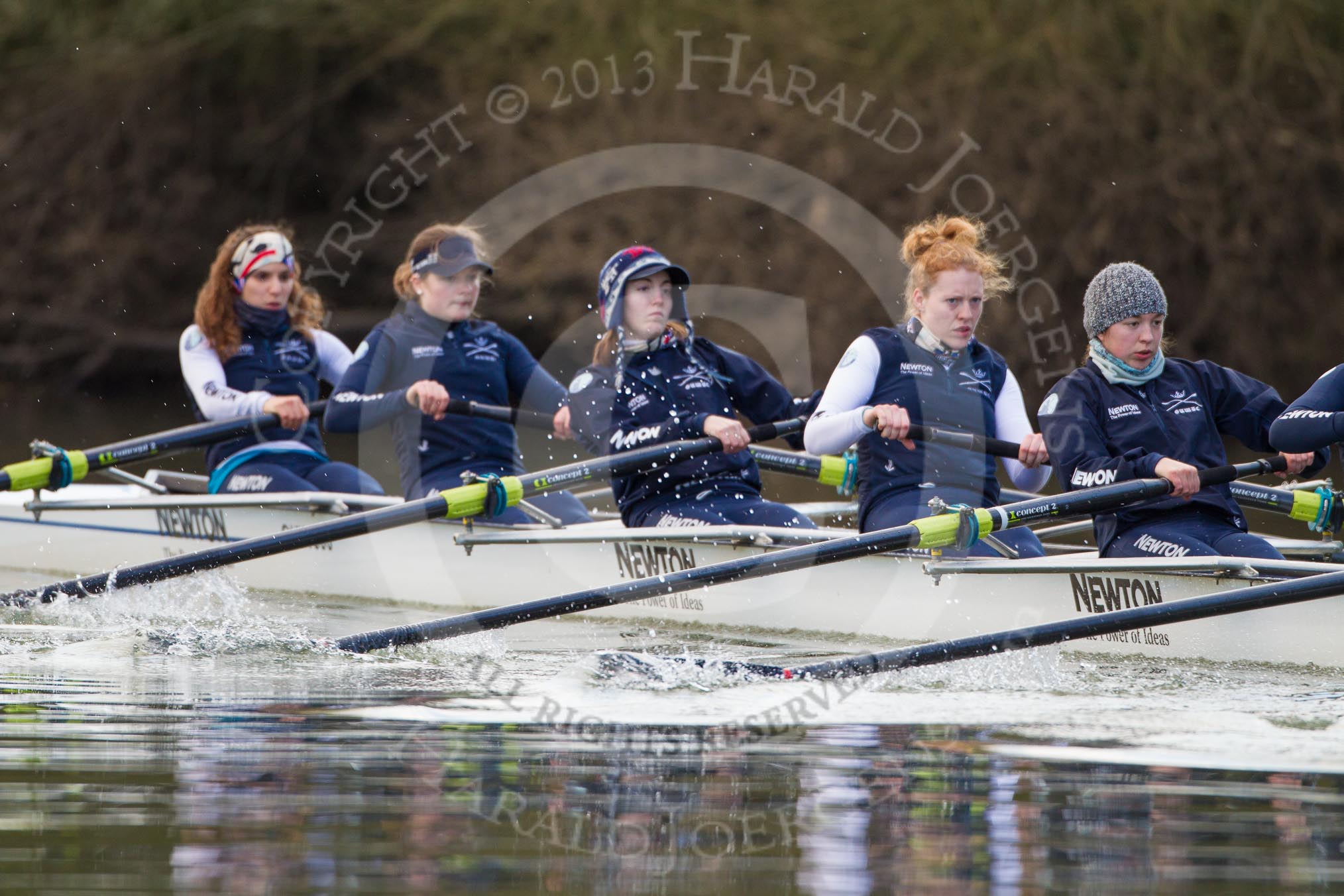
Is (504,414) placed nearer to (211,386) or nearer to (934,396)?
(211,386)

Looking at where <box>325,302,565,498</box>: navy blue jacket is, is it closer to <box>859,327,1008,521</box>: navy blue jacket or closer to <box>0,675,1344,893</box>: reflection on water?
<box>859,327,1008,521</box>: navy blue jacket

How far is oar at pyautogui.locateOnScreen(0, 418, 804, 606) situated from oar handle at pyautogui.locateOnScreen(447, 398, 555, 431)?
2.42ft

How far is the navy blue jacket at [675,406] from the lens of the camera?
650cm

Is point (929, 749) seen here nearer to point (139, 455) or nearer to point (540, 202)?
point (139, 455)

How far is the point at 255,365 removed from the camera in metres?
8.09

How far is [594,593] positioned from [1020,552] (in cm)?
149

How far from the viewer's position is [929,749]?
4172mm

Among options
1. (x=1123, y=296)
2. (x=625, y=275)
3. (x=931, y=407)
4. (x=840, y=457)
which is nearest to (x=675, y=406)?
(x=625, y=275)

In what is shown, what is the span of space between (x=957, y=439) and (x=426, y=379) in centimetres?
248

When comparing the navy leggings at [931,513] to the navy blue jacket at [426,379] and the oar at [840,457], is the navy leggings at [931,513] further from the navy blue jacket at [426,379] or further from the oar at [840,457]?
the navy blue jacket at [426,379]

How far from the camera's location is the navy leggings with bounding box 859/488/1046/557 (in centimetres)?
592

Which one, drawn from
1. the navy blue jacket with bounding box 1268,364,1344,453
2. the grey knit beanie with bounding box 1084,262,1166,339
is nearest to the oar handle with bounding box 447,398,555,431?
the grey knit beanie with bounding box 1084,262,1166,339

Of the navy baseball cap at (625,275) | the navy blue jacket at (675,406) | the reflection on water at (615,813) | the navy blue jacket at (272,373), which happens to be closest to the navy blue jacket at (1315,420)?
the reflection on water at (615,813)

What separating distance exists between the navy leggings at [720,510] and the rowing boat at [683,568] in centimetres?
15
